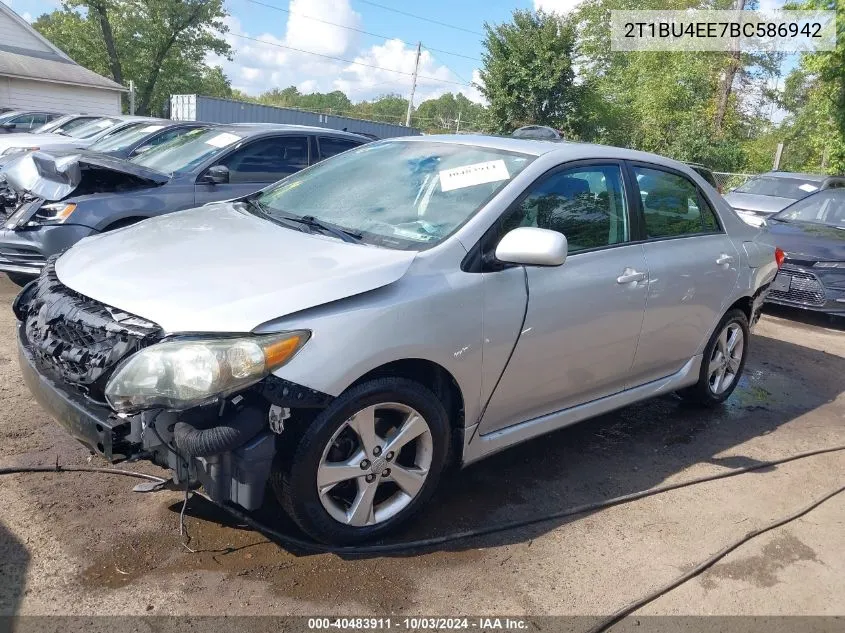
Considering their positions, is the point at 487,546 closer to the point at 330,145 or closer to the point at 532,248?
the point at 532,248

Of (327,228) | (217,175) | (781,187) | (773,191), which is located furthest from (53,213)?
(781,187)

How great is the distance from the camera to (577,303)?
139 inches

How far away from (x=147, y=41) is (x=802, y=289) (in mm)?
38305

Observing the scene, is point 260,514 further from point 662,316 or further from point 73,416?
point 662,316

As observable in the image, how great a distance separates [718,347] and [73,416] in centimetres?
401

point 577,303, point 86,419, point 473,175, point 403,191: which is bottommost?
point 86,419

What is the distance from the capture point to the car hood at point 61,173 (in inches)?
226

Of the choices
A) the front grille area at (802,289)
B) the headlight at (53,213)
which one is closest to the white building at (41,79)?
the headlight at (53,213)

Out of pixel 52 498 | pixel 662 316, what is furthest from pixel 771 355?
pixel 52 498

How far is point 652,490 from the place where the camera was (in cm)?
381

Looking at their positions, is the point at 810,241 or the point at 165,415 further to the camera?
the point at 810,241

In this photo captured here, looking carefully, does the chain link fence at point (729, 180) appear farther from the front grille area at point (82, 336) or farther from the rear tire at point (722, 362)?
the front grille area at point (82, 336)

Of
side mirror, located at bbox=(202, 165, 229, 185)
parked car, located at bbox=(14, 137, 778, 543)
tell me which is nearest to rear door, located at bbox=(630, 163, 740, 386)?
parked car, located at bbox=(14, 137, 778, 543)

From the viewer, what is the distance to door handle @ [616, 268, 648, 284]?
3791mm
